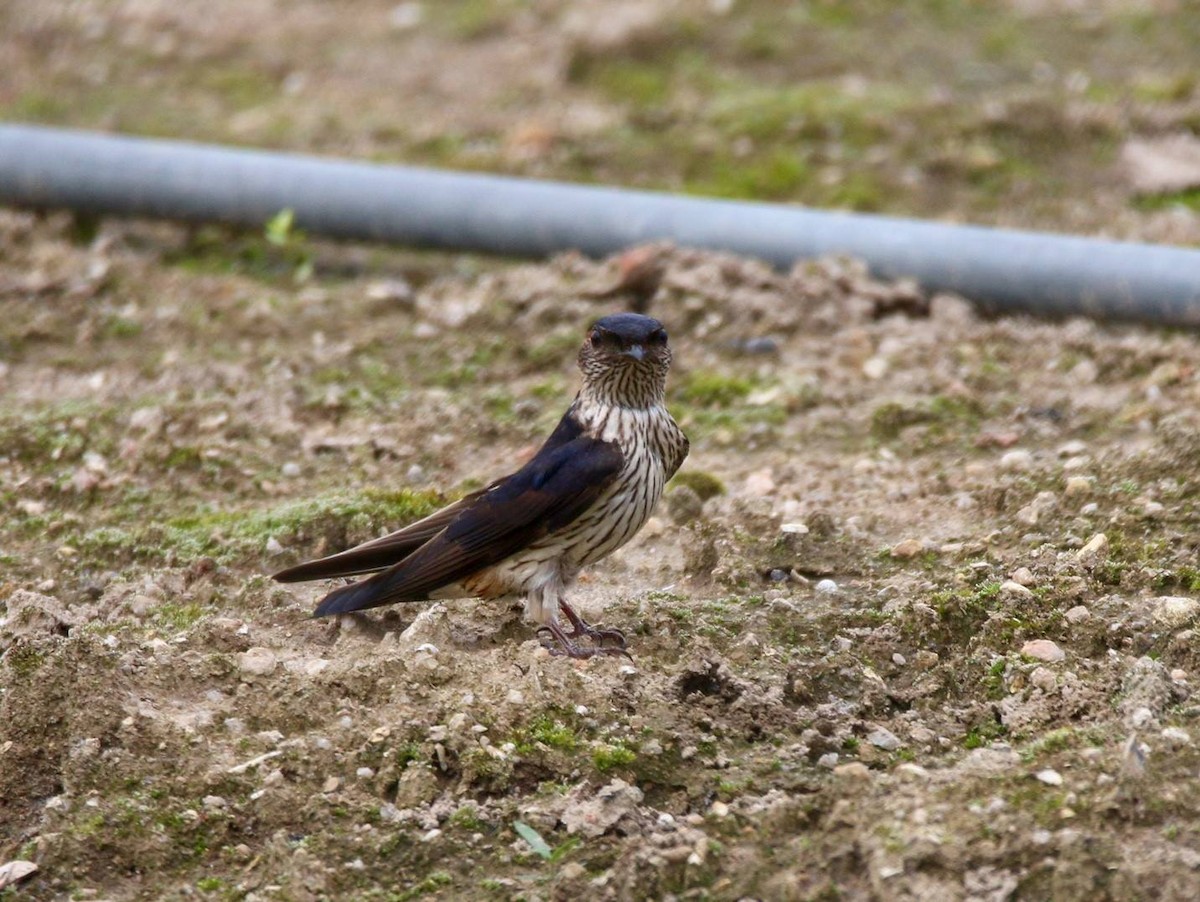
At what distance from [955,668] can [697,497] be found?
1.37 metres

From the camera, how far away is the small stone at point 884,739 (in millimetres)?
4098

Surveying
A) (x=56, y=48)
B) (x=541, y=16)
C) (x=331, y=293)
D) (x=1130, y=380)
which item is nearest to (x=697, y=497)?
(x=1130, y=380)

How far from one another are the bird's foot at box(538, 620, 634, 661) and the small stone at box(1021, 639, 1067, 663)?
1012 millimetres

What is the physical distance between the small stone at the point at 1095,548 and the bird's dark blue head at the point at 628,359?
130cm

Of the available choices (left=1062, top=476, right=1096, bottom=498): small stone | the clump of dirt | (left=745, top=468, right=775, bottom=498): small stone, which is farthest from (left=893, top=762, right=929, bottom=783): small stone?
(left=745, top=468, right=775, bottom=498): small stone

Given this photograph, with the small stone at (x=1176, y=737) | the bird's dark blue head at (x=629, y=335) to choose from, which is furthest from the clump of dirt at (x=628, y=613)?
the bird's dark blue head at (x=629, y=335)

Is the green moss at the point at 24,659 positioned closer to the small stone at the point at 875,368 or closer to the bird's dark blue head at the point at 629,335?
the bird's dark blue head at the point at 629,335

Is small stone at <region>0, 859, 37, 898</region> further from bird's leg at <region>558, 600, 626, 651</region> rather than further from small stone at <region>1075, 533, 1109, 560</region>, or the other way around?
small stone at <region>1075, 533, 1109, 560</region>

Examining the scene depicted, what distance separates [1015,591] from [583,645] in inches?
45.9

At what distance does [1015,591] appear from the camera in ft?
15.0

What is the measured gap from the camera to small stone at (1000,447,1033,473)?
18.7 ft

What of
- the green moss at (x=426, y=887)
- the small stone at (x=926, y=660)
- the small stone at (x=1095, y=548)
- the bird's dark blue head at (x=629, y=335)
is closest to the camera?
the green moss at (x=426, y=887)

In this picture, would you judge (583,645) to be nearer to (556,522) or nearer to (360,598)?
(556,522)

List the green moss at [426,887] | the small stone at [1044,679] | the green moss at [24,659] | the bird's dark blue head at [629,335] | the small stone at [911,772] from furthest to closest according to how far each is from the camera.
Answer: the bird's dark blue head at [629,335] → the green moss at [24,659] → the small stone at [1044,679] → the small stone at [911,772] → the green moss at [426,887]
